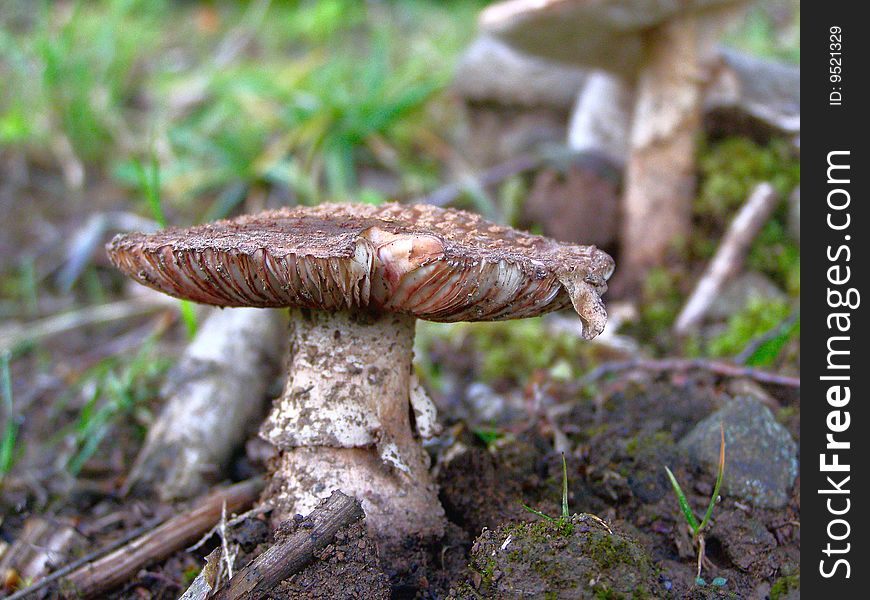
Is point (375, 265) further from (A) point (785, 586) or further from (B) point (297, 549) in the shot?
(A) point (785, 586)

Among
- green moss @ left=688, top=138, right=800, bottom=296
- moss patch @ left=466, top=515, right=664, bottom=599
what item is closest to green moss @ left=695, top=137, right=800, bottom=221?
green moss @ left=688, top=138, right=800, bottom=296

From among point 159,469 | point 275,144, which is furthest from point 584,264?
point 275,144

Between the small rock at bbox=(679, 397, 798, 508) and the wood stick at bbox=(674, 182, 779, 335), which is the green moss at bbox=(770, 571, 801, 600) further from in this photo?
the wood stick at bbox=(674, 182, 779, 335)

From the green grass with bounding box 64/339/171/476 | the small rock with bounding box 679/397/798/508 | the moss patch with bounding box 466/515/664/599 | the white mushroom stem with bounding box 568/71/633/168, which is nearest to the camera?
the moss patch with bounding box 466/515/664/599
